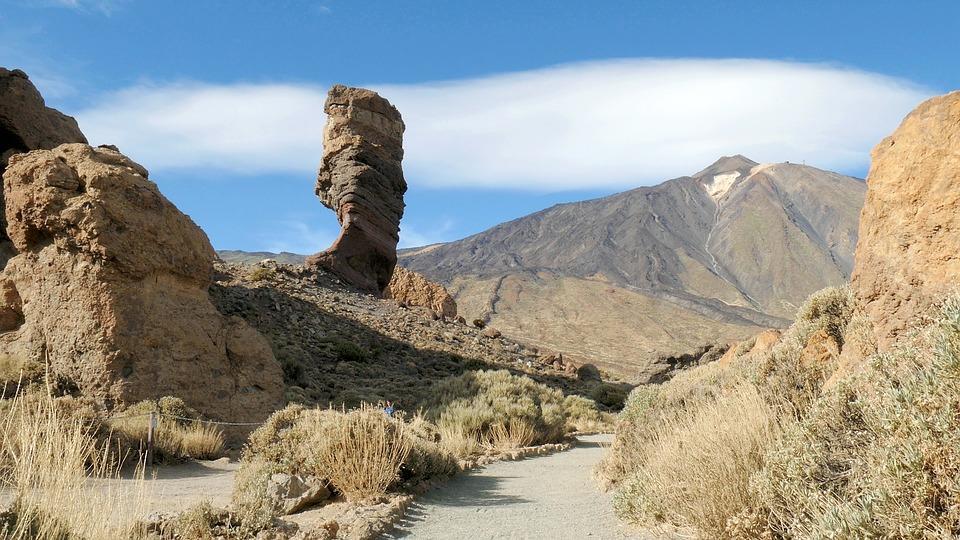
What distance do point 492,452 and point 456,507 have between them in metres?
5.51

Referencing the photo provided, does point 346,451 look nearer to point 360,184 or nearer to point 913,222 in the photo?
point 913,222

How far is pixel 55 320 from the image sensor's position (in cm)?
1285

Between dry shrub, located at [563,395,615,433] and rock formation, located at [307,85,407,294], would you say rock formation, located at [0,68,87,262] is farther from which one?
dry shrub, located at [563,395,615,433]

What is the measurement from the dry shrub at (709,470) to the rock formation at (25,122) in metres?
20.6

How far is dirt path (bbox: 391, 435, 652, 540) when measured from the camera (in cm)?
696

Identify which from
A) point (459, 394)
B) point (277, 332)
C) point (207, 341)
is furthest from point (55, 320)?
point (277, 332)

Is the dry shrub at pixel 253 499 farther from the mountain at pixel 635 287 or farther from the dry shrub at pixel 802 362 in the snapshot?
the mountain at pixel 635 287

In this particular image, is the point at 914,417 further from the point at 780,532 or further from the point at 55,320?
the point at 55,320

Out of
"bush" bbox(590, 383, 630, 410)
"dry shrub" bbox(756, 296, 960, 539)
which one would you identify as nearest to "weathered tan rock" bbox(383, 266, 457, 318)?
"bush" bbox(590, 383, 630, 410)

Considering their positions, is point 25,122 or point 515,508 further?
point 25,122

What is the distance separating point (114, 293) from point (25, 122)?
41.0ft

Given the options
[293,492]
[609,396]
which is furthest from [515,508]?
[609,396]

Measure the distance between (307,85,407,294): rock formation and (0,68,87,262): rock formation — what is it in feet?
38.9

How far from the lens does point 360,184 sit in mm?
33219
